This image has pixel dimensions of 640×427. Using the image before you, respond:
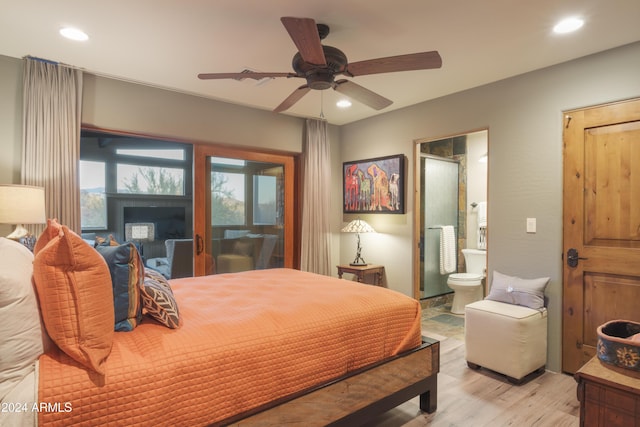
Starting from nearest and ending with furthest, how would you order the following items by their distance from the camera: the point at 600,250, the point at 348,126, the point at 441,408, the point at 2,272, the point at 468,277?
the point at 2,272 → the point at 441,408 → the point at 600,250 → the point at 468,277 → the point at 348,126

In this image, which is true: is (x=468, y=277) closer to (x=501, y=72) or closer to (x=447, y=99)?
(x=447, y=99)

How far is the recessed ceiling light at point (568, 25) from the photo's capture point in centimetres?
227

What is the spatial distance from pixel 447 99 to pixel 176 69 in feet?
8.90

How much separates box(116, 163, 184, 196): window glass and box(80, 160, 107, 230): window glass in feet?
0.92

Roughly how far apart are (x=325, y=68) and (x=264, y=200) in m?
2.54

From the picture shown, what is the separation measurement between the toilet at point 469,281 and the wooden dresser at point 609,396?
9.00ft

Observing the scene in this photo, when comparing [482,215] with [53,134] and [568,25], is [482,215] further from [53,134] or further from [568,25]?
[53,134]

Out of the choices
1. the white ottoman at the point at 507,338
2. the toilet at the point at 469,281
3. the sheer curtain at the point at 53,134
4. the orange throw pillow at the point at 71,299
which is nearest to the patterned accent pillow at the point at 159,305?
the orange throw pillow at the point at 71,299

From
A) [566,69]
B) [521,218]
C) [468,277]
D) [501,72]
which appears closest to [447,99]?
[501,72]

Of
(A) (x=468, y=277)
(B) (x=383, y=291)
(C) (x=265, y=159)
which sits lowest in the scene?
(A) (x=468, y=277)

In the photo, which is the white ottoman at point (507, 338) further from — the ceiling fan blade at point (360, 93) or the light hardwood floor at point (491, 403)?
the ceiling fan blade at point (360, 93)

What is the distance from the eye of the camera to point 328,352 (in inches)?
71.9

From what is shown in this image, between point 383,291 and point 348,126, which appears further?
point 348,126

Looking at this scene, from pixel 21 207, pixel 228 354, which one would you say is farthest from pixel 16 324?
pixel 21 207
